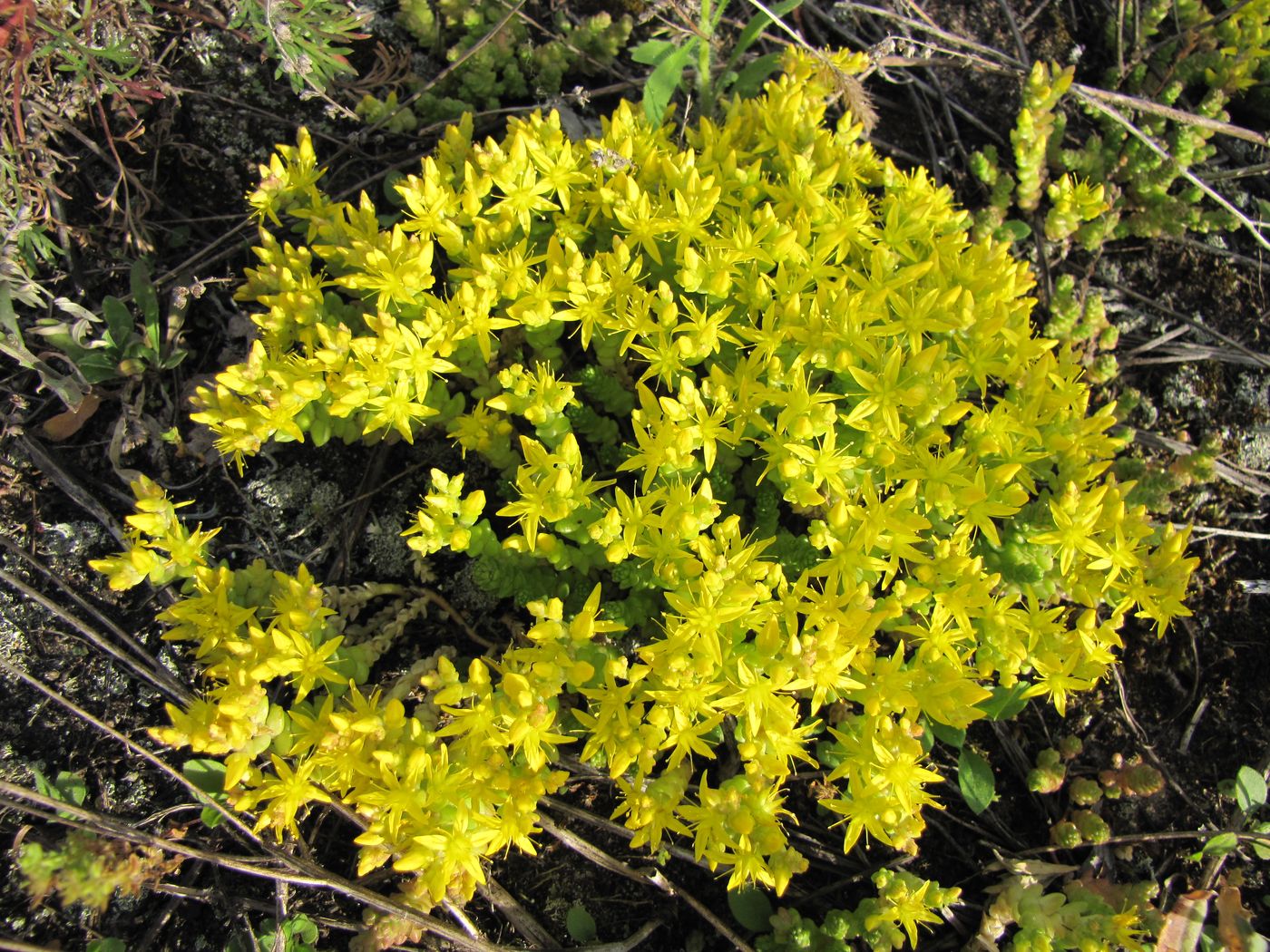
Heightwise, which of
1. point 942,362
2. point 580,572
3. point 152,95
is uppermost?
point 152,95

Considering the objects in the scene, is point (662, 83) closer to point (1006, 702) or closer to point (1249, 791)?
point (1006, 702)

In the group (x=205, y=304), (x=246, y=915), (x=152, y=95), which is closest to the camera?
(x=246, y=915)

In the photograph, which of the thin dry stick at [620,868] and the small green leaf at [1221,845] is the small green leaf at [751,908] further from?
Answer: the small green leaf at [1221,845]

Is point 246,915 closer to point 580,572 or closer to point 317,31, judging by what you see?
point 580,572

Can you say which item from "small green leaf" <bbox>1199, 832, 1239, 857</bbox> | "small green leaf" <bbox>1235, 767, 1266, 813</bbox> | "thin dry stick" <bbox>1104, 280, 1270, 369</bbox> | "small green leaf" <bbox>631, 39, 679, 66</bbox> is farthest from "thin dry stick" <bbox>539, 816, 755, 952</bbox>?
"thin dry stick" <bbox>1104, 280, 1270, 369</bbox>

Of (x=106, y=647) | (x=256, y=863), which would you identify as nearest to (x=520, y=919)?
(x=256, y=863)

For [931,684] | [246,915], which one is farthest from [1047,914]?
[246,915]

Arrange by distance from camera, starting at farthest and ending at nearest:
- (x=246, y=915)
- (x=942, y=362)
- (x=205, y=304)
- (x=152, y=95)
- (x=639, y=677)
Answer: (x=205, y=304) < (x=152, y=95) < (x=246, y=915) < (x=942, y=362) < (x=639, y=677)
